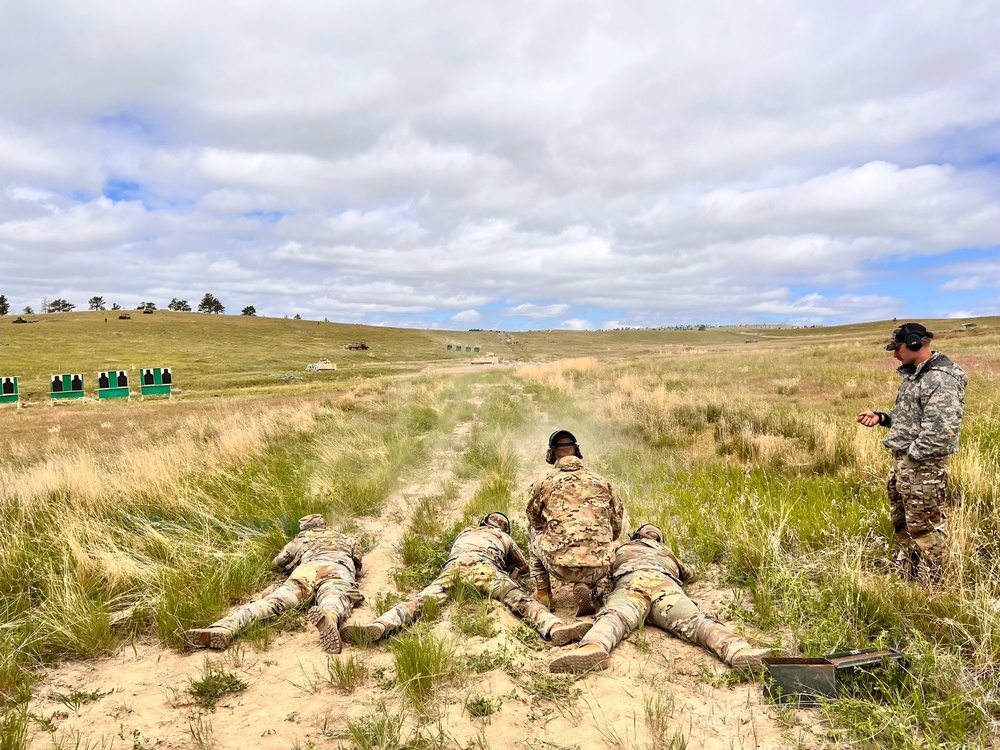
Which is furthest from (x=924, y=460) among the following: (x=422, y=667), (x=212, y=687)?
(x=212, y=687)

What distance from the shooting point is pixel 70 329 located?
73688 millimetres

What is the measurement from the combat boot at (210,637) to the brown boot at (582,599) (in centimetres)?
290

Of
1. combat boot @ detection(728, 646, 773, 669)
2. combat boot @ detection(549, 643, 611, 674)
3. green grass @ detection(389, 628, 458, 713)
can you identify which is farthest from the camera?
combat boot @ detection(549, 643, 611, 674)

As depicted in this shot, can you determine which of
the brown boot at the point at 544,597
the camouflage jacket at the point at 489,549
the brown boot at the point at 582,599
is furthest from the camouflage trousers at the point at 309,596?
the brown boot at the point at 582,599

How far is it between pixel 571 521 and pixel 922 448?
3167mm

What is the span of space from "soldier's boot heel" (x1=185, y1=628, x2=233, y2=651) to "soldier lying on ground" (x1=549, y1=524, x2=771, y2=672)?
2.61m

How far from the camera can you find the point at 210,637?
4.22m

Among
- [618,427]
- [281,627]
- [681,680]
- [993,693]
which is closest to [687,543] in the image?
[681,680]

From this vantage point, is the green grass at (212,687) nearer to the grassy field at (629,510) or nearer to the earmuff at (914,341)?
the grassy field at (629,510)

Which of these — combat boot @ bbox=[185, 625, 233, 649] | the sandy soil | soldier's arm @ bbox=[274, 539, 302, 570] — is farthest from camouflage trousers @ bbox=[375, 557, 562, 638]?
soldier's arm @ bbox=[274, 539, 302, 570]

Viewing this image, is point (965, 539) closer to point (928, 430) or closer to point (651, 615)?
point (928, 430)

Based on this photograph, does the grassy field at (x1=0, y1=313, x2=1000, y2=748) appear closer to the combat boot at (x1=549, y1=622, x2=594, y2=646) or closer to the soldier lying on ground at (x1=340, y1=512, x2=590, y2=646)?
the soldier lying on ground at (x1=340, y1=512, x2=590, y2=646)

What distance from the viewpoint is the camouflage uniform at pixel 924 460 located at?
467 cm

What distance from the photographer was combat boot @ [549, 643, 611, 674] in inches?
148
